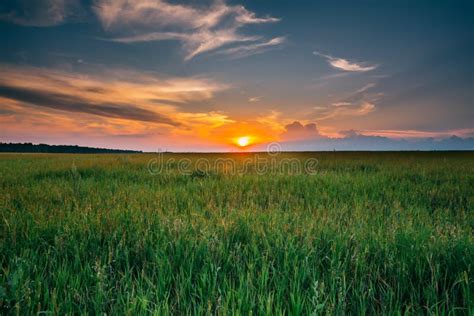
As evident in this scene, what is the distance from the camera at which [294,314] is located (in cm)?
185

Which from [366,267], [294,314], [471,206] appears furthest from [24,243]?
[471,206]

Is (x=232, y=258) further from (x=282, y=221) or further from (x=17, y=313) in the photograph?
(x=17, y=313)

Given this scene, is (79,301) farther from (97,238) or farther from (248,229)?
(248,229)

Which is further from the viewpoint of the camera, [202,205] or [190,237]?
[202,205]

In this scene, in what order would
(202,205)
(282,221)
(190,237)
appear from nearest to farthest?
(190,237) < (282,221) < (202,205)

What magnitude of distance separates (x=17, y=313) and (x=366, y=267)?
2.84m

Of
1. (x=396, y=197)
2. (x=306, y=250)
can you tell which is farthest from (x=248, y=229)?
(x=396, y=197)

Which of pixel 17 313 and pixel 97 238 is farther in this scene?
pixel 97 238

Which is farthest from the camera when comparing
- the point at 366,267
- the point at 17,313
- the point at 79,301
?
the point at 366,267

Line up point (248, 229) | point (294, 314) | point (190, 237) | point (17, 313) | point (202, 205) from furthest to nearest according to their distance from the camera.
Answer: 1. point (202, 205)
2. point (248, 229)
3. point (190, 237)
4. point (294, 314)
5. point (17, 313)

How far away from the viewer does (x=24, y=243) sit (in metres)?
3.19

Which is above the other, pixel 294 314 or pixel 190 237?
pixel 190 237

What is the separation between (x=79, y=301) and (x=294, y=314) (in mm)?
1667

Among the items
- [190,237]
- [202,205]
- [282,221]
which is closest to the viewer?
[190,237]
